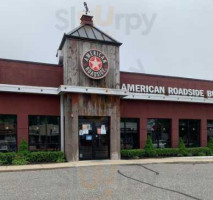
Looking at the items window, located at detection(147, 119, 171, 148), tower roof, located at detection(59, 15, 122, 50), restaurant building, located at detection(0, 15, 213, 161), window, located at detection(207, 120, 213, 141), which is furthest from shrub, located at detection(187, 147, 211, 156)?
tower roof, located at detection(59, 15, 122, 50)

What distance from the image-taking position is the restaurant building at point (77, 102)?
52.9 ft

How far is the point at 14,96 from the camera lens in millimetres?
16156

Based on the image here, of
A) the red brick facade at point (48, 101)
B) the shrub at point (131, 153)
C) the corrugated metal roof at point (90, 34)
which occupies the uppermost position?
the corrugated metal roof at point (90, 34)

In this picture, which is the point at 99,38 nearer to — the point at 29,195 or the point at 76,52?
the point at 76,52

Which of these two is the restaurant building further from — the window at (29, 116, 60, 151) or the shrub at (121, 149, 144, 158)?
the shrub at (121, 149, 144, 158)

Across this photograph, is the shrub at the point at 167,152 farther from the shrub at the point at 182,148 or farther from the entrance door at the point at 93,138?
the entrance door at the point at 93,138

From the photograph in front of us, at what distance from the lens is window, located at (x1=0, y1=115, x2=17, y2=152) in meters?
15.9

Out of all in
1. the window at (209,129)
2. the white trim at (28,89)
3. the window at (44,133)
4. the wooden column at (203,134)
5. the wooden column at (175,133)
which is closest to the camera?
the white trim at (28,89)

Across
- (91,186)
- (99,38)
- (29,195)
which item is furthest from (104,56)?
(29,195)

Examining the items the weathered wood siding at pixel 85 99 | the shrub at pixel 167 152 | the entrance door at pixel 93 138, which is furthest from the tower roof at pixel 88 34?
the shrub at pixel 167 152

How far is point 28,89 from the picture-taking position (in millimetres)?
16047

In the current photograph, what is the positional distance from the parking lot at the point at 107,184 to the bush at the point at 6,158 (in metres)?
2.61

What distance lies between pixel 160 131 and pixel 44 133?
809cm

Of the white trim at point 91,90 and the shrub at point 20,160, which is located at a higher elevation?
the white trim at point 91,90
